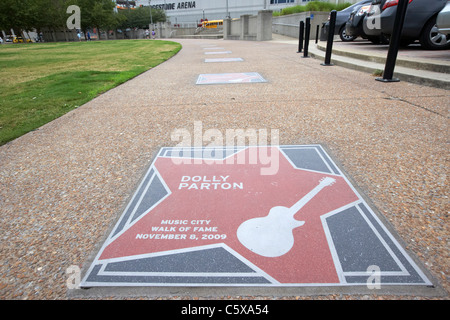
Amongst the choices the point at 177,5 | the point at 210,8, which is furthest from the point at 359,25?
the point at 177,5

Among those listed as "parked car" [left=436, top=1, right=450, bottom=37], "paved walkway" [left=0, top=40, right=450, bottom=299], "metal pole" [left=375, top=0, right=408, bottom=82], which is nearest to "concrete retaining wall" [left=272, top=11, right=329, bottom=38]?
"parked car" [left=436, top=1, right=450, bottom=37]

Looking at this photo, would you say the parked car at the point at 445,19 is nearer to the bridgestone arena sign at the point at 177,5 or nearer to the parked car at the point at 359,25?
the parked car at the point at 359,25

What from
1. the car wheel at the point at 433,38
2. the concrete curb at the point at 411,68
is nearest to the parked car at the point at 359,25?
the car wheel at the point at 433,38

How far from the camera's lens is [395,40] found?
5508 millimetres

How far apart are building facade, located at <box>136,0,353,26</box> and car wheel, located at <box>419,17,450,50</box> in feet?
217

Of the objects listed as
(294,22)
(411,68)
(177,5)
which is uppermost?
(177,5)

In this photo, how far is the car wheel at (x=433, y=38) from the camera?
7.55 meters

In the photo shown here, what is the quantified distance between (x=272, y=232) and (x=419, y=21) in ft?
27.6

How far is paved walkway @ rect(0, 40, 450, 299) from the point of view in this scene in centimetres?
178

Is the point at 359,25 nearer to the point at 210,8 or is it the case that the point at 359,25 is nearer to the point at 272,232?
the point at 272,232

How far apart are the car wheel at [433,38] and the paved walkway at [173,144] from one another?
10.8 feet

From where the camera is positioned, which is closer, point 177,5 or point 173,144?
point 173,144

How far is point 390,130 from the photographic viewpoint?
343 centimetres

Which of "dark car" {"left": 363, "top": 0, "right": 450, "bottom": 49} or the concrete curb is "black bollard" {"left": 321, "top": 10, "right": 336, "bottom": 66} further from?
"dark car" {"left": 363, "top": 0, "right": 450, "bottom": 49}
